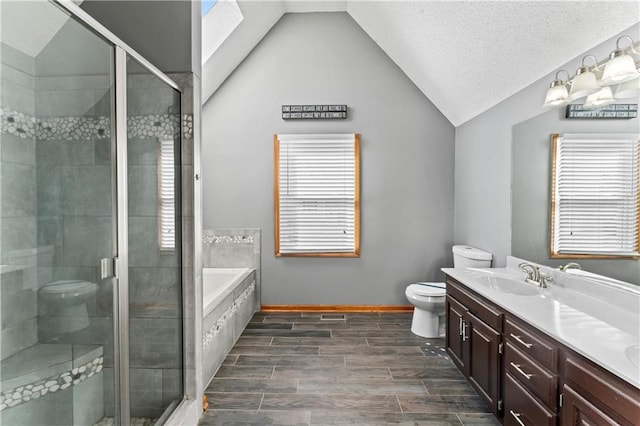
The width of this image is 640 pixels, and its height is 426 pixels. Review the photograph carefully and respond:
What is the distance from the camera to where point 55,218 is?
1.33 m

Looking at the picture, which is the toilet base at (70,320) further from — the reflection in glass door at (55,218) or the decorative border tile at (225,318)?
the decorative border tile at (225,318)

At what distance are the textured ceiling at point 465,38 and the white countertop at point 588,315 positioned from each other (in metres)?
1.29

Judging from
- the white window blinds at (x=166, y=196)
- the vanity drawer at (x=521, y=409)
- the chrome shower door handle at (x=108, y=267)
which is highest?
the white window blinds at (x=166, y=196)

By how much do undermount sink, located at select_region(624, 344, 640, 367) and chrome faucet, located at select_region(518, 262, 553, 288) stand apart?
82cm

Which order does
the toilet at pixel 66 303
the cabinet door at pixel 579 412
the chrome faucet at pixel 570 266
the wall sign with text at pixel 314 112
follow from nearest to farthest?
the cabinet door at pixel 579 412, the toilet at pixel 66 303, the chrome faucet at pixel 570 266, the wall sign with text at pixel 314 112

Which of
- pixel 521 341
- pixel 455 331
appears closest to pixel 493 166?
pixel 455 331

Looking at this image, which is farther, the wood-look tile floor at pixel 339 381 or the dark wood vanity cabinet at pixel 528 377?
the wood-look tile floor at pixel 339 381

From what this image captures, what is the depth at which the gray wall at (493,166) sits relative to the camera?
7.12 ft

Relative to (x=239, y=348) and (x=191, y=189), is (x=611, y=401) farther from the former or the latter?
(x=239, y=348)

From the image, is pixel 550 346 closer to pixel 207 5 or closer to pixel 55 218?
pixel 55 218

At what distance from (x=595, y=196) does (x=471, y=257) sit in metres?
1.34

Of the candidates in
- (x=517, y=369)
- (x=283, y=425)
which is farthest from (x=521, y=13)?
(x=283, y=425)

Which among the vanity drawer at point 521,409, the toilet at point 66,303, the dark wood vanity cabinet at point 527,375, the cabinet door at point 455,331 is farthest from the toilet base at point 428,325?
the toilet at point 66,303

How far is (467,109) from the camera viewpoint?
321cm
